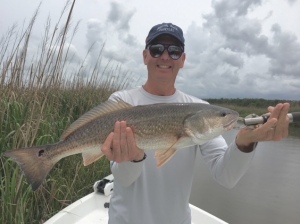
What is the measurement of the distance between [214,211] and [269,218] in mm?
1291

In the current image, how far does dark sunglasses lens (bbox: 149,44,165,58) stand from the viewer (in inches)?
107

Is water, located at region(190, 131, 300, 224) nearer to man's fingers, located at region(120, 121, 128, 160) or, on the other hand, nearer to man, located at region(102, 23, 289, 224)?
man, located at region(102, 23, 289, 224)

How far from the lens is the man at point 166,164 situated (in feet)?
7.48

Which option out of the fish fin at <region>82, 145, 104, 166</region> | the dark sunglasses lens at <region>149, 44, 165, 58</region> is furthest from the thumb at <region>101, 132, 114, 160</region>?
the dark sunglasses lens at <region>149, 44, 165, 58</region>

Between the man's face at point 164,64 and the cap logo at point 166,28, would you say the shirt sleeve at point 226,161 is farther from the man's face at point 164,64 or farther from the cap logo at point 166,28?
the cap logo at point 166,28

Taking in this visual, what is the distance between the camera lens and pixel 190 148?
8.72 feet

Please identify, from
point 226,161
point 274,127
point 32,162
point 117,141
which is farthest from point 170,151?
point 32,162

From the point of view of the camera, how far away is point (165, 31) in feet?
8.98

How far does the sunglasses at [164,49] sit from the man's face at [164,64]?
24mm

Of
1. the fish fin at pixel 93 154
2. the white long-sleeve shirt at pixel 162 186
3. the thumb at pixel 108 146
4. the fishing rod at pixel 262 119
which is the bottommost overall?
the white long-sleeve shirt at pixel 162 186

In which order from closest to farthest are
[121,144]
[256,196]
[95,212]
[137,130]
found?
[121,144], [137,130], [95,212], [256,196]

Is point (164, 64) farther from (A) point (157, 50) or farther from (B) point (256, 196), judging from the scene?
(B) point (256, 196)

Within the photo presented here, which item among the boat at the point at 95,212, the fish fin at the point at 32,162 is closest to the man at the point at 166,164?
the fish fin at the point at 32,162

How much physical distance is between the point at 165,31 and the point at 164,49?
0.51ft
